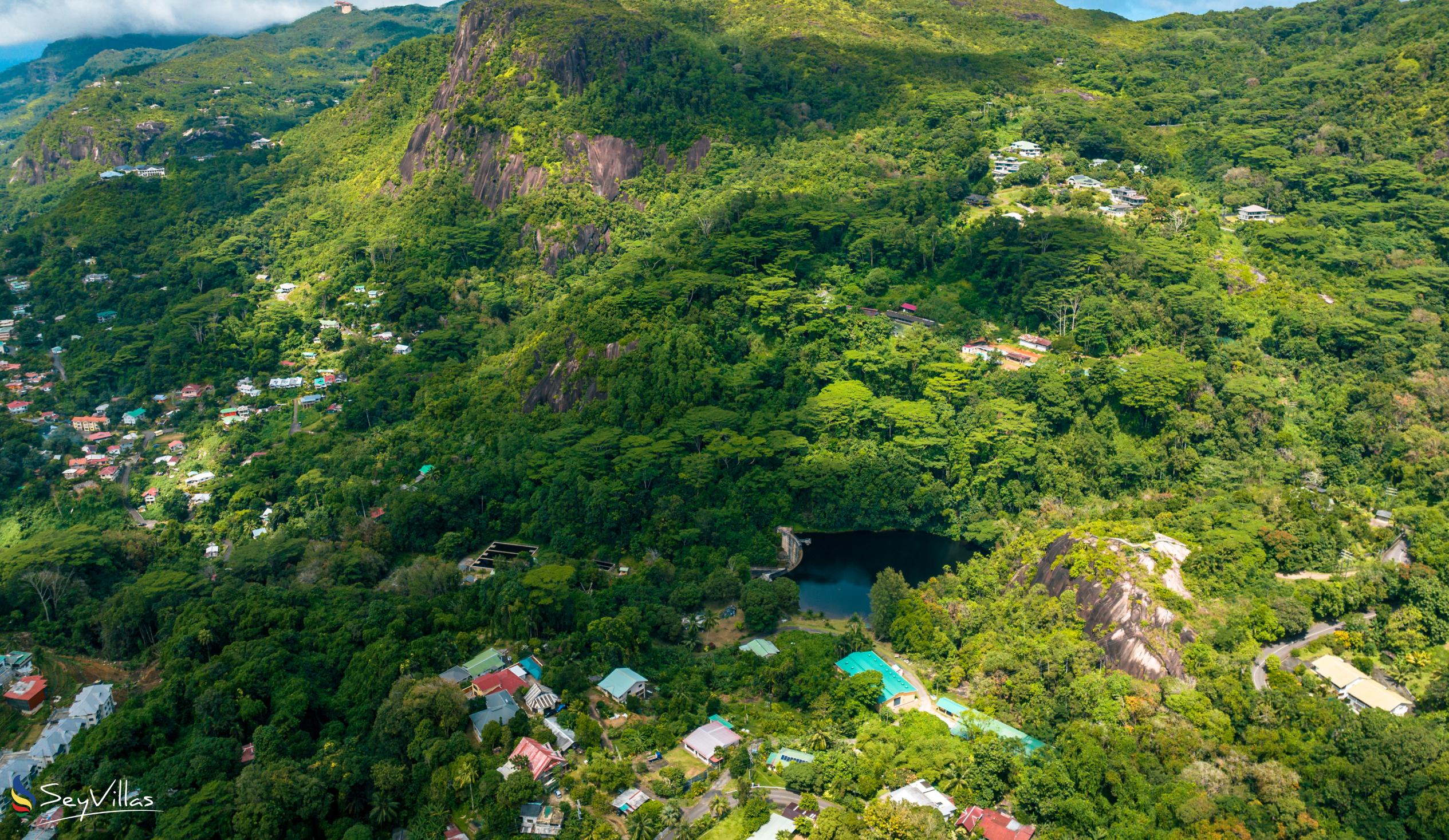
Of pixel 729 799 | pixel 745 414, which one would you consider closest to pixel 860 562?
pixel 745 414

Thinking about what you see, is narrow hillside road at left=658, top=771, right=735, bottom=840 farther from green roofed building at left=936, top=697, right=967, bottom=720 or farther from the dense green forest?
green roofed building at left=936, top=697, right=967, bottom=720

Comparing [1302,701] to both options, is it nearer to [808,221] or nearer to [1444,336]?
[1444,336]

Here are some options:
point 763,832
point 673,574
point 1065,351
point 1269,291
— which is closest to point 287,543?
point 673,574

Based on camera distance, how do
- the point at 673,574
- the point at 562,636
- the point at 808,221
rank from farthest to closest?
the point at 808,221 → the point at 673,574 → the point at 562,636

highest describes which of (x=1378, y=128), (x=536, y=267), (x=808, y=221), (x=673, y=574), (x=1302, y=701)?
(x=1378, y=128)

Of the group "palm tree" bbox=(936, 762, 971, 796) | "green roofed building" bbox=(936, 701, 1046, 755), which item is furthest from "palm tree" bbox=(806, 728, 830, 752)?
"green roofed building" bbox=(936, 701, 1046, 755)

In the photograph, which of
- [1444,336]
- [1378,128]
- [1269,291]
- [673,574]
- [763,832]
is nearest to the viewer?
[763,832]

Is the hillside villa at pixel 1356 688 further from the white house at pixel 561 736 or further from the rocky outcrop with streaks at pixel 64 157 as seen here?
the rocky outcrop with streaks at pixel 64 157
